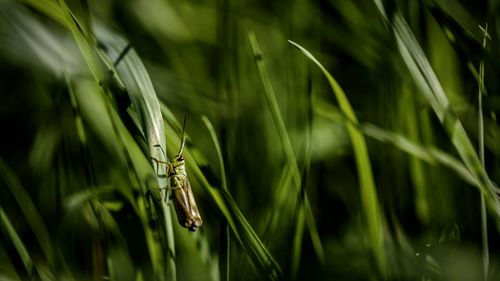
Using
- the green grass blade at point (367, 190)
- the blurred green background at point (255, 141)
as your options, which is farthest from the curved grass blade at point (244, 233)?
the green grass blade at point (367, 190)

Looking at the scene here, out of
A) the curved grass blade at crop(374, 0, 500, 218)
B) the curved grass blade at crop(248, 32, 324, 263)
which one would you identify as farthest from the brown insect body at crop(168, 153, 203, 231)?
the curved grass blade at crop(374, 0, 500, 218)

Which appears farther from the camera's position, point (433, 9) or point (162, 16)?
point (162, 16)

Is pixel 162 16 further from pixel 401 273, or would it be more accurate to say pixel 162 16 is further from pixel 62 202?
pixel 401 273

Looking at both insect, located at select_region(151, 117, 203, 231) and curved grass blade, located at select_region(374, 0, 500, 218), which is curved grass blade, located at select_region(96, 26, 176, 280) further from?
curved grass blade, located at select_region(374, 0, 500, 218)

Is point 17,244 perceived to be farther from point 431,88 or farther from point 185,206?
point 431,88

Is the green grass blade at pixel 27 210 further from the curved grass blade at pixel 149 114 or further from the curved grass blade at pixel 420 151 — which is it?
the curved grass blade at pixel 420 151

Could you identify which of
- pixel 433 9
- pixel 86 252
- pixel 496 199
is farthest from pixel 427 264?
pixel 86 252

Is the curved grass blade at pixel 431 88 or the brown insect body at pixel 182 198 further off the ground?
the curved grass blade at pixel 431 88
